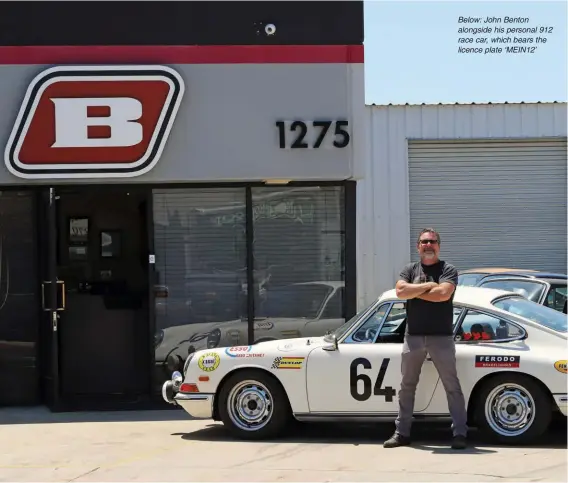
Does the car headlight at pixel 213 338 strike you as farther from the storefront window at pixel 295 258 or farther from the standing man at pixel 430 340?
the standing man at pixel 430 340

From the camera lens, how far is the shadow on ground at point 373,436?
7980 mm

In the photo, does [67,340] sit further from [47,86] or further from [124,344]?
[47,86]

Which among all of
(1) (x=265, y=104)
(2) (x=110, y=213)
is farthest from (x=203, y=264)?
(1) (x=265, y=104)

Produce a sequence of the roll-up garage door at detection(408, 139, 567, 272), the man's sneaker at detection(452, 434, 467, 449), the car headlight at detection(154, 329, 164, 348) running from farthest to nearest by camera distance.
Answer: the roll-up garage door at detection(408, 139, 567, 272), the car headlight at detection(154, 329, 164, 348), the man's sneaker at detection(452, 434, 467, 449)

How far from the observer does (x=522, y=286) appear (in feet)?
42.4

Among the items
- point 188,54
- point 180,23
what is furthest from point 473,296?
point 180,23

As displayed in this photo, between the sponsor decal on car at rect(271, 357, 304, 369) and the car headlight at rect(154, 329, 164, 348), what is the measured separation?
2.62 meters

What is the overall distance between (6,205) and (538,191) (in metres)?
14.2

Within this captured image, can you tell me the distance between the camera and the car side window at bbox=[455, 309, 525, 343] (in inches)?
321

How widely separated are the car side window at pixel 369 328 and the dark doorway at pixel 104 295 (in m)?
3.34

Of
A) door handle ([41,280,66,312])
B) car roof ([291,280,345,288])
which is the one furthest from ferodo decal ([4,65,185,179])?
car roof ([291,280,345,288])

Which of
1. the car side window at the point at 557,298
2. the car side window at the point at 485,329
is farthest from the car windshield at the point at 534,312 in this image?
the car side window at the point at 557,298

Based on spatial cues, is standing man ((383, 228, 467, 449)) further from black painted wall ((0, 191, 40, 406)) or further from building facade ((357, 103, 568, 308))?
building facade ((357, 103, 568, 308))

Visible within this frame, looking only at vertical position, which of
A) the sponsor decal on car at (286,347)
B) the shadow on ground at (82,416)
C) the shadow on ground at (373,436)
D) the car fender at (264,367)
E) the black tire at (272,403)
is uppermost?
the sponsor decal on car at (286,347)
